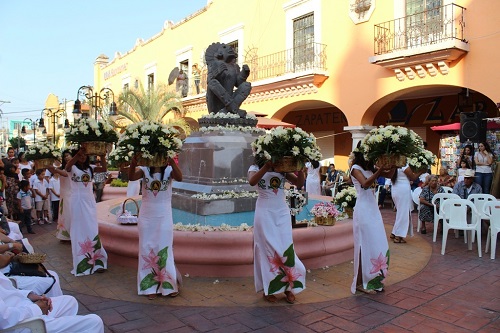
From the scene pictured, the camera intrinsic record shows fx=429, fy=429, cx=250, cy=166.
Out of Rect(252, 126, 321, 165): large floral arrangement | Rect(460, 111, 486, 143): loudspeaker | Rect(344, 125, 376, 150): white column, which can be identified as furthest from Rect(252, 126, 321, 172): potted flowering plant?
Rect(344, 125, 376, 150): white column

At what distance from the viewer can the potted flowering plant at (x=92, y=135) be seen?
5789 millimetres

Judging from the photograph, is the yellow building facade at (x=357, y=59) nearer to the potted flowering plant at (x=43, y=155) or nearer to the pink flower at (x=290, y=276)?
the pink flower at (x=290, y=276)

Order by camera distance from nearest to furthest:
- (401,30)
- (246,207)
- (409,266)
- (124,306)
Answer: (124,306)
(409,266)
(246,207)
(401,30)

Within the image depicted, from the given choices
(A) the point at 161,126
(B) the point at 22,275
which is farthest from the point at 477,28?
(B) the point at 22,275

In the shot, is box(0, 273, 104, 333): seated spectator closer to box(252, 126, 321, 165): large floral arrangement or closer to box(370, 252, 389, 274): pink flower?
box(252, 126, 321, 165): large floral arrangement

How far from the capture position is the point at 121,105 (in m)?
24.8

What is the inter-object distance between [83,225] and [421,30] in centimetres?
1143

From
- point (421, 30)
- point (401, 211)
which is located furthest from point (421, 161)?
point (421, 30)

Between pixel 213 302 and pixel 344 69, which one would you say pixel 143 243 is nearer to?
pixel 213 302

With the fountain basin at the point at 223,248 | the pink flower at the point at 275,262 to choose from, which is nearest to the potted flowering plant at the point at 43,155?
the fountain basin at the point at 223,248

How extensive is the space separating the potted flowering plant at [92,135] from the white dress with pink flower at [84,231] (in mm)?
549

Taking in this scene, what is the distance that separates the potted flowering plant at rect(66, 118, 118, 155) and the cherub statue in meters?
3.86

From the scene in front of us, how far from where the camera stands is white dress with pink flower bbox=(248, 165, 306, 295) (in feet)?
15.6

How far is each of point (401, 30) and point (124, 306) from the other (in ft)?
40.3
